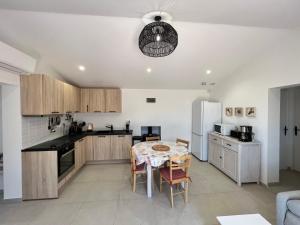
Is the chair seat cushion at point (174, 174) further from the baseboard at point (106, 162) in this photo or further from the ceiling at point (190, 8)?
the ceiling at point (190, 8)

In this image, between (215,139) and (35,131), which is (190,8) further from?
(35,131)

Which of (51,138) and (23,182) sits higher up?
(51,138)

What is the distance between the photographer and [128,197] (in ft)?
10.2

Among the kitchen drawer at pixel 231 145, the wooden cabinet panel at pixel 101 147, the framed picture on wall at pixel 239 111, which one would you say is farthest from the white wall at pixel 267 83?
the wooden cabinet panel at pixel 101 147

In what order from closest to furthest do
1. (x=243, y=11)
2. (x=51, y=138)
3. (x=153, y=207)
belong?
(x=243, y=11), (x=153, y=207), (x=51, y=138)

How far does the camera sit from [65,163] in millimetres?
3498

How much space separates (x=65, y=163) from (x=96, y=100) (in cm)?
215

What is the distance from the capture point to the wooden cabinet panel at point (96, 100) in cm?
511

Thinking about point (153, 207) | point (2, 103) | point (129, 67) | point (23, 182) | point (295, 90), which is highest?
point (129, 67)

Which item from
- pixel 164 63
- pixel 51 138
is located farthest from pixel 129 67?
pixel 51 138

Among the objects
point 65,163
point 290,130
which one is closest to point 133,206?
point 65,163

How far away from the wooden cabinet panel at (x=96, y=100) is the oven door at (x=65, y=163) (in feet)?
5.18

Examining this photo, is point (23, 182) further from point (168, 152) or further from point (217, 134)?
point (217, 134)

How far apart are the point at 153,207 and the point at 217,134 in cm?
260
